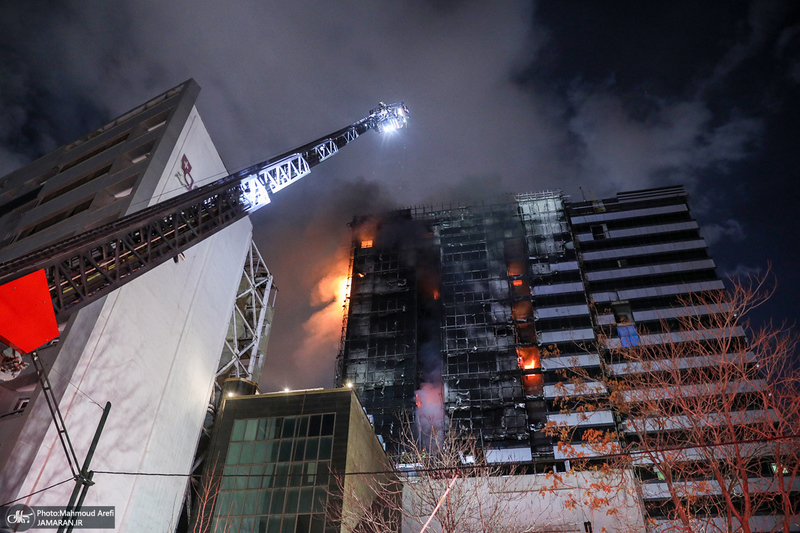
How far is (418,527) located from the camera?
114ft

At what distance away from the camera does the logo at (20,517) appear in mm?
18859

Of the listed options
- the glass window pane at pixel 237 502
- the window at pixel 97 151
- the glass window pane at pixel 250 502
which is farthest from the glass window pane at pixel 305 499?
the window at pixel 97 151

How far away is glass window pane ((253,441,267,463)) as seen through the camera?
102ft

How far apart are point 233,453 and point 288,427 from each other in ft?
12.3

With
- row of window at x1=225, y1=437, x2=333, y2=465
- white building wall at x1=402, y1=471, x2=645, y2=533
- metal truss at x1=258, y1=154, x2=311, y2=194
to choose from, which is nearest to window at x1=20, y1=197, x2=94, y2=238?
metal truss at x1=258, y1=154, x2=311, y2=194

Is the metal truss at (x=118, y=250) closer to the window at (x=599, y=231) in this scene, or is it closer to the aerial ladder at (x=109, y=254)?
the aerial ladder at (x=109, y=254)

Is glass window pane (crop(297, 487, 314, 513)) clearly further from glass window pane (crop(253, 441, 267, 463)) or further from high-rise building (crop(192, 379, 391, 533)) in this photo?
glass window pane (crop(253, 441, 267, 463))

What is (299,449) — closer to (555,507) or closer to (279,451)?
(279,451)

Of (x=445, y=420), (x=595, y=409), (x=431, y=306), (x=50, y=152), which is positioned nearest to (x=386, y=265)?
(x=431, y=306)

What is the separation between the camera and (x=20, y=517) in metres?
19.0

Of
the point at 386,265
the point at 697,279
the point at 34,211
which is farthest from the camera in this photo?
the point at 386,265

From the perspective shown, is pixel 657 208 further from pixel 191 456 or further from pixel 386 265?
pixel 191 456

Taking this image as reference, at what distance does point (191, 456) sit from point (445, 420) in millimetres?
43598

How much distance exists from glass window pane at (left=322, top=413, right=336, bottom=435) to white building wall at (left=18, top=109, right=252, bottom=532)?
26.7ft
